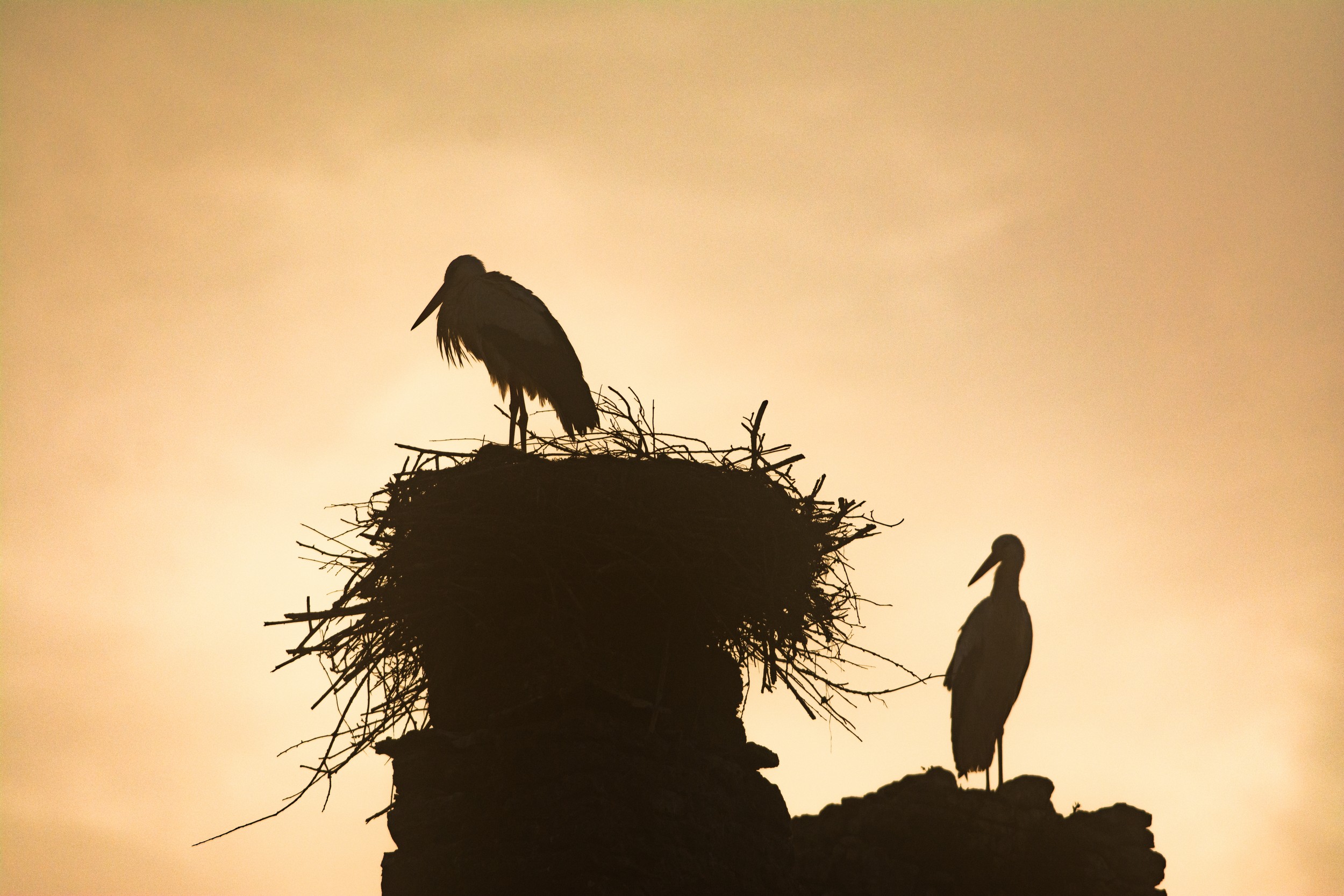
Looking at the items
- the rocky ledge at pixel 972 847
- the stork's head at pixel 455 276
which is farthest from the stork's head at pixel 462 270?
the rocky ledge at pixel 972 847

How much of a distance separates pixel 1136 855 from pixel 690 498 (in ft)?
14.0

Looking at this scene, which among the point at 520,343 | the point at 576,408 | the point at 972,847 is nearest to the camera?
the point at 972,847

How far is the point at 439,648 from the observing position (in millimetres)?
7758

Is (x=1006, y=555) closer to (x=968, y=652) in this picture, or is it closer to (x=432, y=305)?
(x=968, y=652)

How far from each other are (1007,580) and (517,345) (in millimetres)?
5080

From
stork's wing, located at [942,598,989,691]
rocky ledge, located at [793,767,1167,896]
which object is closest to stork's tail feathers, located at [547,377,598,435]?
rocky ledge, located at [793,767,1167,896]

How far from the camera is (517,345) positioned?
1062 cm

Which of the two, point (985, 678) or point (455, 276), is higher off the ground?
point (455, 276)

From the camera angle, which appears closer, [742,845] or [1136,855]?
[742,845]

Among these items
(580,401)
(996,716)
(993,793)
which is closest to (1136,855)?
(993,793)

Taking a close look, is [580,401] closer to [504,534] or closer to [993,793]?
[504,534]

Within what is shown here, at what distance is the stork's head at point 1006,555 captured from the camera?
12.9 m

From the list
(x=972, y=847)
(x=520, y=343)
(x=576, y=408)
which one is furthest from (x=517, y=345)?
(x=972, y=847)

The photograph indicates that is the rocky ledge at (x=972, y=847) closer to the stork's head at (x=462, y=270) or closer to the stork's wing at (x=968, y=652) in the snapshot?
the stork's wing at (x=968, y=652)
